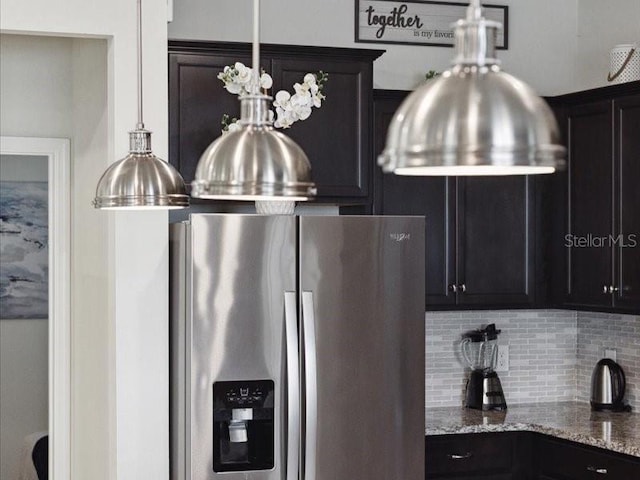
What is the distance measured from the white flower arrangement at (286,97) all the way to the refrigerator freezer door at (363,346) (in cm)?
55

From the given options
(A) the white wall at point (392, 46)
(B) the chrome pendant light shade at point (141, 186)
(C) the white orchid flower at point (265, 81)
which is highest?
(A) the white wall at point (392, 46)

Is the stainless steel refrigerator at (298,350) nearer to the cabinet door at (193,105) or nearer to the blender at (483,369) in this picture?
the cabinet door at (193,105)

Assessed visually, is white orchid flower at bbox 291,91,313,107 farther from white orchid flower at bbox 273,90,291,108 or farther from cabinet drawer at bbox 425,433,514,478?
cabinet drawer at bbox 425,433,514,478

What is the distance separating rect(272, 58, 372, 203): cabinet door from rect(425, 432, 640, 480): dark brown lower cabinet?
1.17m

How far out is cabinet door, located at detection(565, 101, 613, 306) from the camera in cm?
469

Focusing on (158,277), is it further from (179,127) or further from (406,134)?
(406,134)

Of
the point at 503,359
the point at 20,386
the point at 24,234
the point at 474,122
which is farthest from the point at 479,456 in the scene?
the point at 474,122

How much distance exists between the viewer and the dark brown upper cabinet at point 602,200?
4551 mm

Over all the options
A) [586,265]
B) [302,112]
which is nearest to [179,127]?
[302,112]

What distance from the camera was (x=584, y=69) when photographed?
17.3 ft

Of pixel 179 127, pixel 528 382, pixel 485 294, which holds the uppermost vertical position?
pixel 179 127

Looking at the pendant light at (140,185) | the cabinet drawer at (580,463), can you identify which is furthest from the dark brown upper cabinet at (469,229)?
the pendant light at (140,185)

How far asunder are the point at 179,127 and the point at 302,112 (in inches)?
19.5

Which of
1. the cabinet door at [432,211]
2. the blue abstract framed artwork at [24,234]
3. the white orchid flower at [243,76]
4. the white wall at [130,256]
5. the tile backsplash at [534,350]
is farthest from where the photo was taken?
the tile backsplash at [534,350]
